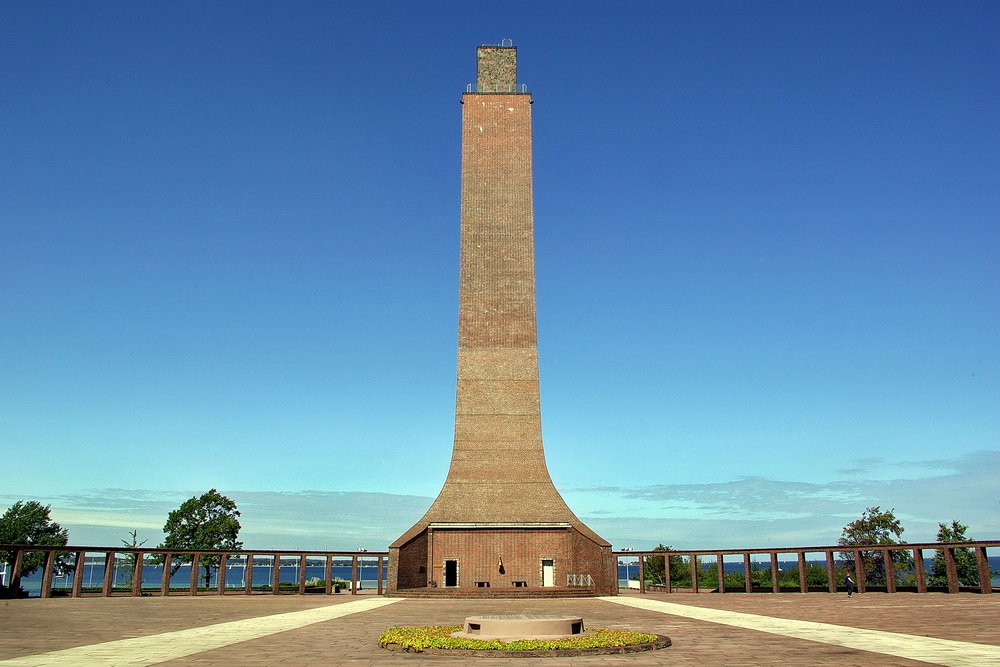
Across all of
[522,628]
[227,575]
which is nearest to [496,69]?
[522,628]

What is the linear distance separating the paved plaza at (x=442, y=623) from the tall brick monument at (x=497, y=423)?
779 cm

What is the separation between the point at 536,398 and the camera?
3042 centimetres

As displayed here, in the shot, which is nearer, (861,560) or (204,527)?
(861,560)

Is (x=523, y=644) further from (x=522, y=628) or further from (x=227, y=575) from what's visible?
(x=227, y=575)

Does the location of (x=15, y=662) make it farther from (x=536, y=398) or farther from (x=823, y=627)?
(x=536, y=398)

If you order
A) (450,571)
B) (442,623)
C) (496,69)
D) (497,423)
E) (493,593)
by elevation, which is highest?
(496,69)

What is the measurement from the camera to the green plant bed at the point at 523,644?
917 cm

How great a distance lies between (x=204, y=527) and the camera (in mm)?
42531

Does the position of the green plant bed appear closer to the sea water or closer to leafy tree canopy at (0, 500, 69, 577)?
the sea water

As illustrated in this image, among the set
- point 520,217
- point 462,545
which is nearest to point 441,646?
point 462,545

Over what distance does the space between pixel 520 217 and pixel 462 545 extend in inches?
538

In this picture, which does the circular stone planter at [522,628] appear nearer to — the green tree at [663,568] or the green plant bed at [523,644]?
the green plant bed at [523,644]

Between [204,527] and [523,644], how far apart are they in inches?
1495

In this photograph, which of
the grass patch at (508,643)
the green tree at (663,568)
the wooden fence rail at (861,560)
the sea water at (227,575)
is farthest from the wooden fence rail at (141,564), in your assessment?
the green tree at (663,568)
